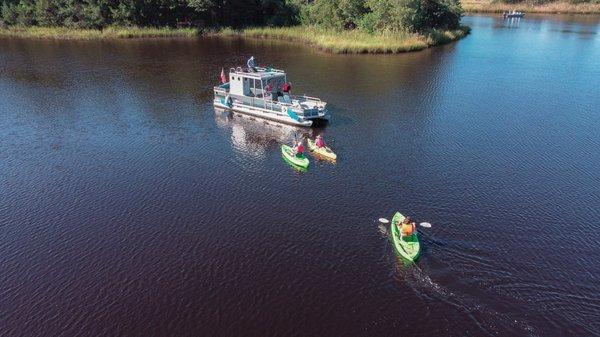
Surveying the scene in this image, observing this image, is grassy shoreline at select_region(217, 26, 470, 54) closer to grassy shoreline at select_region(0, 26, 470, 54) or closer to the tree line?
grassy shoreline at select_region(0, 26, 470, 54)

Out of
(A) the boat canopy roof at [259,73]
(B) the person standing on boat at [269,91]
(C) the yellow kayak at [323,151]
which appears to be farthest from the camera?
(B) the person standing on boat at [269,91]

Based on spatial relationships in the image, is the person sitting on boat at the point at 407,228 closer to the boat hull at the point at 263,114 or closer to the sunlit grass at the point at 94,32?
the boat hull at the point at 263,114

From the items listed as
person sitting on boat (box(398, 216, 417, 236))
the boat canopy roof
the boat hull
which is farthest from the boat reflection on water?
person sitting on boat (box(398, 216, 417, 236))

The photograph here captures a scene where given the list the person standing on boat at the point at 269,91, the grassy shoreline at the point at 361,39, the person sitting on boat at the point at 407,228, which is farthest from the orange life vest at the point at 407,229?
the grassy shoreline at the point at 361,39

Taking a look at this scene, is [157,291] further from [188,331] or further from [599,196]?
[599,196]

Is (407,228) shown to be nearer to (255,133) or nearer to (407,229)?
(407,229)

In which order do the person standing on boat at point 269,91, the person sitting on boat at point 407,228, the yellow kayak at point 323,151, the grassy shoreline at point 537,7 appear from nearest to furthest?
the person sitting on boat at point 407,228
the yellow kayak at point 323,151
the person standing on boat at point 269,91
the grassy shoreline at point 537,7
